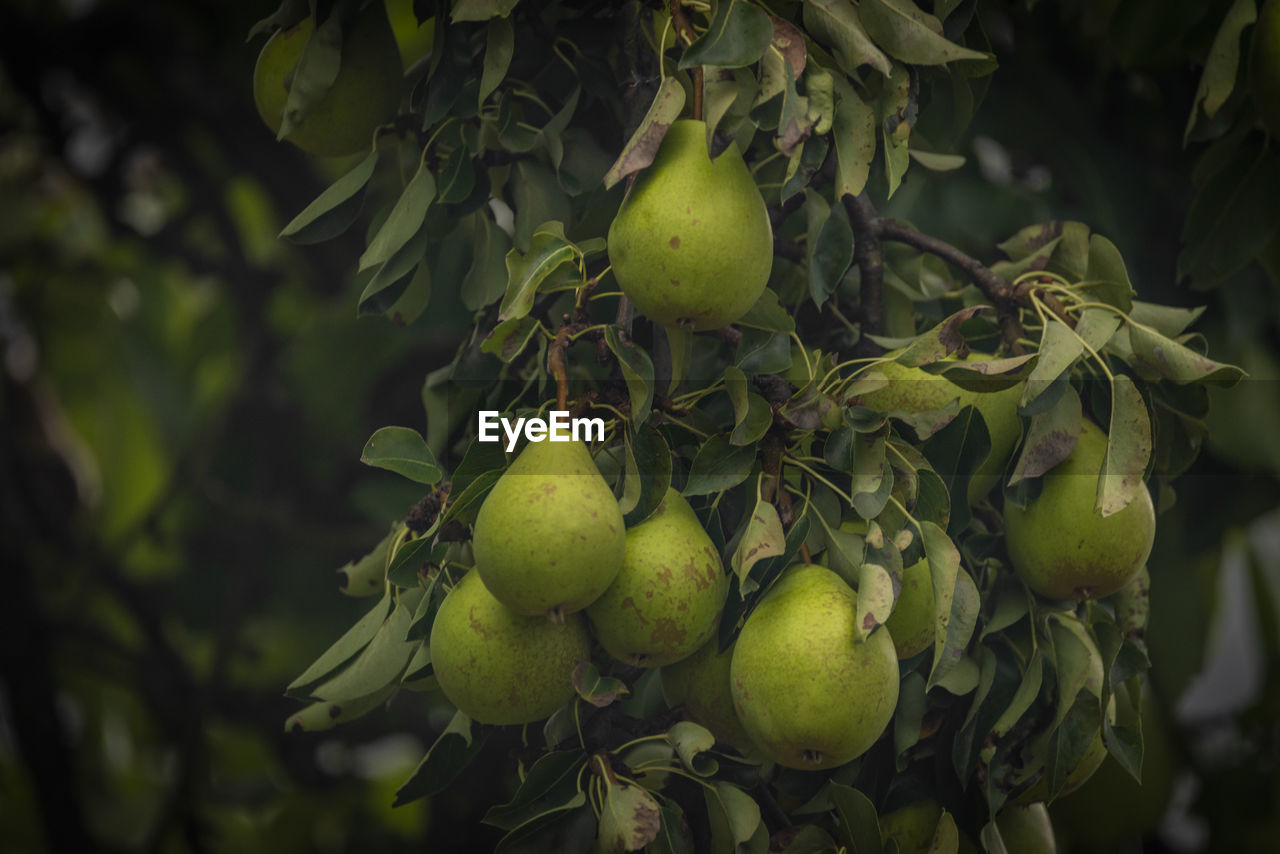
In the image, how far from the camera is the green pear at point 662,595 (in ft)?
2.29

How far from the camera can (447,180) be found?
823 mm

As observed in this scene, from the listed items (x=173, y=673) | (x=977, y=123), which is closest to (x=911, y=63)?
(x=977, y=123)

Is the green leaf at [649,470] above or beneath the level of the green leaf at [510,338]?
beneath

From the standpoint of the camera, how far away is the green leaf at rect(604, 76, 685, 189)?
690 millimetres

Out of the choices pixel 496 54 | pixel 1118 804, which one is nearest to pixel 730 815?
pixel 496 54

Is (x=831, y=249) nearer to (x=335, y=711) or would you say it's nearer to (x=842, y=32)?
(x=842, y=32)

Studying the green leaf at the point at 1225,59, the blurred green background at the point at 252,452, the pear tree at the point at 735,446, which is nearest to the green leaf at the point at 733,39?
the pear tree at the point at 735,446

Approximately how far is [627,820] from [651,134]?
41 cm

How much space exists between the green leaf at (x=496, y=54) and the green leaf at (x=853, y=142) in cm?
22

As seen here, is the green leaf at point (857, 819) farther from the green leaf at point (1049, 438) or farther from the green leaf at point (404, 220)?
the green leaf at point (404, 220)

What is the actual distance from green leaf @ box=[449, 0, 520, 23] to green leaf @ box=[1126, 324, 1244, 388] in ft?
1.54

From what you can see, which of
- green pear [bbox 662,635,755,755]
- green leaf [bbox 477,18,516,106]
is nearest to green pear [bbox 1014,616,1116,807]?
green pear [bbox 662,635,755,755]

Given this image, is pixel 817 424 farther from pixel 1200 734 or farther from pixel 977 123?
pixel 1200 734

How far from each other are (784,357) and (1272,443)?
860 millimetres
